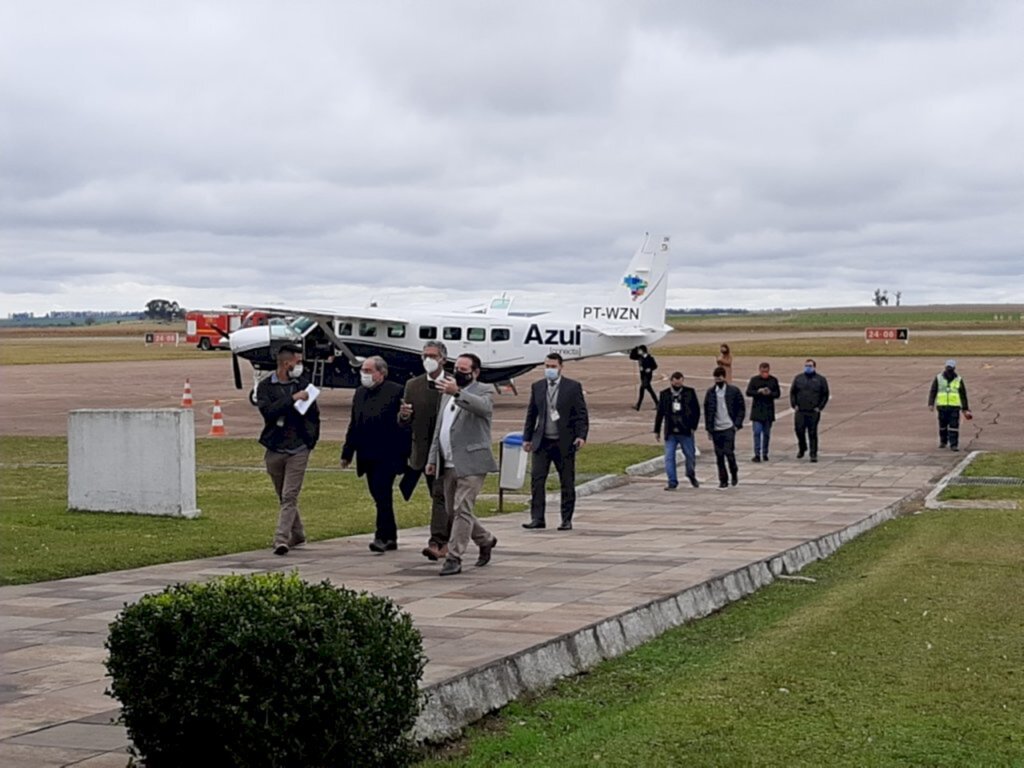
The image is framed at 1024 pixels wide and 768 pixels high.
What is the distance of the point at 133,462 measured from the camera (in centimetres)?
1717

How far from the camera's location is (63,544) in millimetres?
14359

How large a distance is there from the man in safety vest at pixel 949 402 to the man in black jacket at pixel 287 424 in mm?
18639

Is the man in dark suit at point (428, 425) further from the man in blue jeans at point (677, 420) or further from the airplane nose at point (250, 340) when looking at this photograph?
the airplane nose at point (250, 340)

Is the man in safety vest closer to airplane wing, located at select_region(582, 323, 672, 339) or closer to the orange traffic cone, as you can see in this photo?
the orange traffic cone

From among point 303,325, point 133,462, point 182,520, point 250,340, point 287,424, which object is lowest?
point 182,520

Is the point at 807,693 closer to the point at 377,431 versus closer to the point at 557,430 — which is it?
the point at 377,431

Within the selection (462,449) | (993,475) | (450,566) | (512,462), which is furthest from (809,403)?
(450,566)

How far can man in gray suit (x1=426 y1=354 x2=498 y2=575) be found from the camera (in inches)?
494

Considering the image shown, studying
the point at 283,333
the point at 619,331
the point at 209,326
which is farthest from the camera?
the point at 209,326

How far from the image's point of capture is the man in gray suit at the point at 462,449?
1255cm

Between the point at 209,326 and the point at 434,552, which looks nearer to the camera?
the point at 434,552

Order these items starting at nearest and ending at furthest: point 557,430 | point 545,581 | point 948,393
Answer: point 545,581 → point 557,430 → point 948,393

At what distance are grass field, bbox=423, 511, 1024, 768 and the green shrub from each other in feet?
3.37

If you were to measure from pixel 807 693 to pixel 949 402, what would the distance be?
75.1ft
